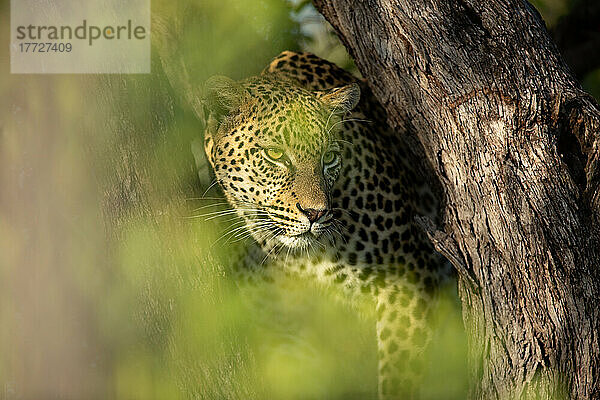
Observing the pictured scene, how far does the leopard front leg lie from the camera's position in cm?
509

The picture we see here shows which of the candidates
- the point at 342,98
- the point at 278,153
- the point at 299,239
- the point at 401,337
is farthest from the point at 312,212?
the point at 401,337

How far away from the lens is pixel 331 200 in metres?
4.81

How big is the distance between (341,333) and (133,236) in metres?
2.04

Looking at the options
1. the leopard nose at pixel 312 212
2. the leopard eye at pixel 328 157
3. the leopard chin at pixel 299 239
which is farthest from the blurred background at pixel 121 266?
the leopard eye at pixel 328 157

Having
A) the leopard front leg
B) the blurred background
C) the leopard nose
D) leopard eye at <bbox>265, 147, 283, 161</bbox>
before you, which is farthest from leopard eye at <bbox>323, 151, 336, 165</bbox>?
the leopard front leg

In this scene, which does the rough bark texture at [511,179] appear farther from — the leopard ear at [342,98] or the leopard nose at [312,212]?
the leopard nose at [312,212]

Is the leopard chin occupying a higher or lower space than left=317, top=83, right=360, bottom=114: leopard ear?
lower

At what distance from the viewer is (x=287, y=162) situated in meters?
4.77

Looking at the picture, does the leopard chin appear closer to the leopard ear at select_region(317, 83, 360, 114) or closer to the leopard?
the leopard

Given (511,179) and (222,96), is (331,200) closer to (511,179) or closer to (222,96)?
(222,96)

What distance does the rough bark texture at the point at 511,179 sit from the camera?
415 centimetres

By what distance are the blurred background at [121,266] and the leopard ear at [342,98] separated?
0.90 meters

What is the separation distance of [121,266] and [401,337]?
2.00m

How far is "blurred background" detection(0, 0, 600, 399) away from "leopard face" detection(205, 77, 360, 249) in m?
0.22
